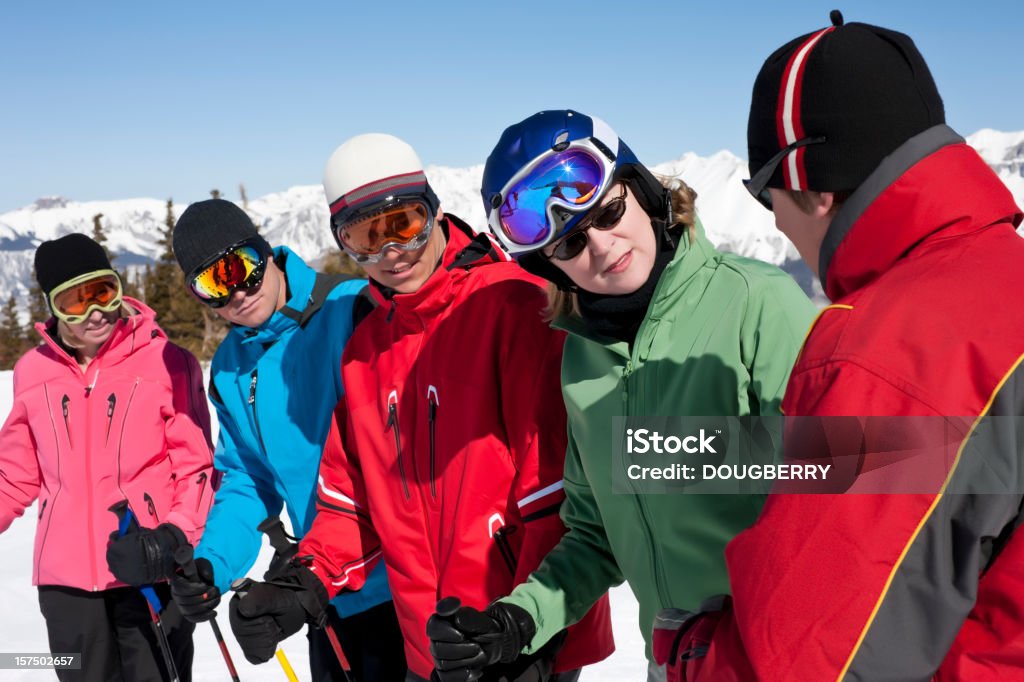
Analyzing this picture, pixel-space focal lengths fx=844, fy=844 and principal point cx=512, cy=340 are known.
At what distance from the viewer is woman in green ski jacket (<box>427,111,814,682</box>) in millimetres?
1712

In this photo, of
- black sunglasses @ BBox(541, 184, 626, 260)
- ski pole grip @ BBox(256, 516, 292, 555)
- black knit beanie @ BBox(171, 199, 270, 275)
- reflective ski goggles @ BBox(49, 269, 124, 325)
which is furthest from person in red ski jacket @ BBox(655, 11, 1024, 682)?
reflective ski goggles @ BBox(49, 269, 124, 325)

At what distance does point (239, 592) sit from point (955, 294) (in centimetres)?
222

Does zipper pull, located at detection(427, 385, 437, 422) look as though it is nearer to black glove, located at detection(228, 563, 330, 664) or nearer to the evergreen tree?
black glove, located at detection(228, 563, 330, 664)

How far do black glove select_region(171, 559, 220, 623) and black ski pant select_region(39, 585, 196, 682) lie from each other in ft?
2.62

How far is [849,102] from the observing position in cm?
114

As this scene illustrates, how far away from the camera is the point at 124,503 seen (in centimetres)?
329

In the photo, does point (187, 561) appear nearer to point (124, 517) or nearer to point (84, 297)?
point (124, 517)

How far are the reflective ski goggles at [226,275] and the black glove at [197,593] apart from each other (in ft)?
3.11

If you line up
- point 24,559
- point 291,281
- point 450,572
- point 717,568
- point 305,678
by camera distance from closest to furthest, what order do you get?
1. point 717,568
2. point 450,572
3. point 291,281
4. point 305,678
5. point 24,559

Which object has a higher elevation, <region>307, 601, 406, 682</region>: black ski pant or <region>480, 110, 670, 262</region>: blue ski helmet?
<region>480, 110, 670, 262</region>: blue ski helmet

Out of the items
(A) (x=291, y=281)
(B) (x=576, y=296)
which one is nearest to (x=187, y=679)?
(A) (x=291, y=281)

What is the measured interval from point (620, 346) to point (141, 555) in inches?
93.6

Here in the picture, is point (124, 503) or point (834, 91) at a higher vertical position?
point (834, 91)

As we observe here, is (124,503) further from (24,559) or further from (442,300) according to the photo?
(24,559)
